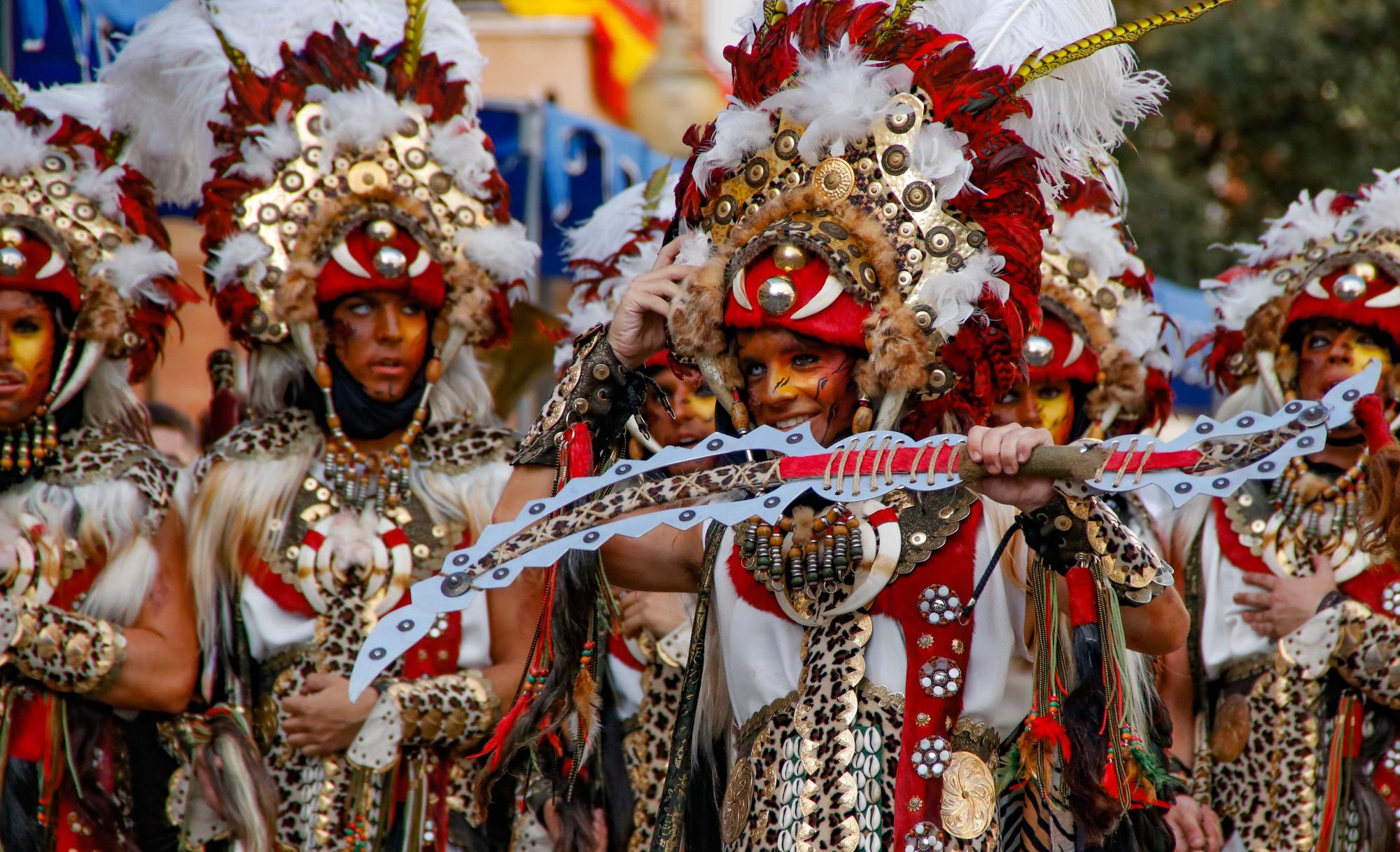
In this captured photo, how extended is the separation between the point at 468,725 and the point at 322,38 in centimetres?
189

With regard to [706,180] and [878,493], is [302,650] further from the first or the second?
[878,493]

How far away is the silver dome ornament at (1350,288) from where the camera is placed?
5.00m

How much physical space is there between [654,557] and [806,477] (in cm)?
69

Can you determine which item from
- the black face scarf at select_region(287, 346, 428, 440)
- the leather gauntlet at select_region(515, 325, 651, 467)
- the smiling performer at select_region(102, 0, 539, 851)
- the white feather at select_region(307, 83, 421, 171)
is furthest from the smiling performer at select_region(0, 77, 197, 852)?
the leather gauntlet at select_region(515, 325, 651, 467)

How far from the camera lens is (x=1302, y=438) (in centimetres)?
277

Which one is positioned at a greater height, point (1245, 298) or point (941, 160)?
point (1245, 298)

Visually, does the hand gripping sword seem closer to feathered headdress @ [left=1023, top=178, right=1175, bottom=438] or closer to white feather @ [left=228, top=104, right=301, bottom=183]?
white feather @ [left=228, top=104, right=301, bottom=183]

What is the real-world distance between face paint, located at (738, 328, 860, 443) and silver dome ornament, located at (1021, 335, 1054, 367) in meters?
1.80

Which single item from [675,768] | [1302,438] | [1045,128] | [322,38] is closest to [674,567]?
[675,768]

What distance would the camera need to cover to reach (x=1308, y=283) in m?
5.13

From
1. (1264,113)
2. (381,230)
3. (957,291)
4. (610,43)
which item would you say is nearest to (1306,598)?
(957,291)

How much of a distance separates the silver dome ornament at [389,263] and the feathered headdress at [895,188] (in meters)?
1.37

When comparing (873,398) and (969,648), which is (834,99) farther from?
(969,648)

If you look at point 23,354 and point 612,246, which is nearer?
point 23,354
